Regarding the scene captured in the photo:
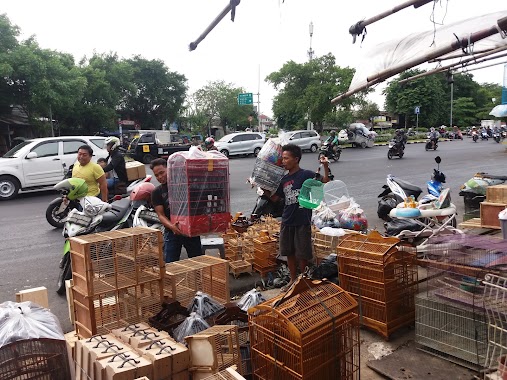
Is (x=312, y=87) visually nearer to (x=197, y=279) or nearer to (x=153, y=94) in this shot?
(x=153, y=94)

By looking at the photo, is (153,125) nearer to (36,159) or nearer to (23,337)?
(36,159)

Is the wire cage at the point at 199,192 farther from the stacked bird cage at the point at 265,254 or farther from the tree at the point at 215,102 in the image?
the tree at the point at 215,102

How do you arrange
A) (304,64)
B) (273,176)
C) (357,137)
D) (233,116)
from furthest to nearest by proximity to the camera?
1. (233,116)
2. (304,64)
3. (357,137)
4. (273,176)

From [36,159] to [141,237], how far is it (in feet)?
33.2

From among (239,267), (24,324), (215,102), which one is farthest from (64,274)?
(215,102)

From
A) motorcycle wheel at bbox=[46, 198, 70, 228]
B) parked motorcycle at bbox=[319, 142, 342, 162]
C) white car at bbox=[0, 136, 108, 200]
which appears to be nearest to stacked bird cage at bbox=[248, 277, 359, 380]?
motorcycle wheel at bbox=[46, 198, 70, 228]

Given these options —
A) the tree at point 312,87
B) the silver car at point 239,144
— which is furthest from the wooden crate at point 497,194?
the tree at point 312,87

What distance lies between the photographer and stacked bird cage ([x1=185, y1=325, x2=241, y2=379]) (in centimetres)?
270

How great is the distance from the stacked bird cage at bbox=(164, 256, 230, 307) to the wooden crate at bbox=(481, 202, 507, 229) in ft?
13.7

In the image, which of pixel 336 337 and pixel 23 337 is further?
pixel 336 337

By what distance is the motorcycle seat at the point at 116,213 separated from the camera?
5332mm

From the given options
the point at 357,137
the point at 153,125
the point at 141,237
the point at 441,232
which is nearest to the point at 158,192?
the point at 141,237

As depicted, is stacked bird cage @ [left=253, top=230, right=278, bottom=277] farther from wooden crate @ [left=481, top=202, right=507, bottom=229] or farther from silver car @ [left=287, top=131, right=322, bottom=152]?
silver car @ [left=287, top=131, right=322, bottom=152]

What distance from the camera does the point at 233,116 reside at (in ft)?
170
